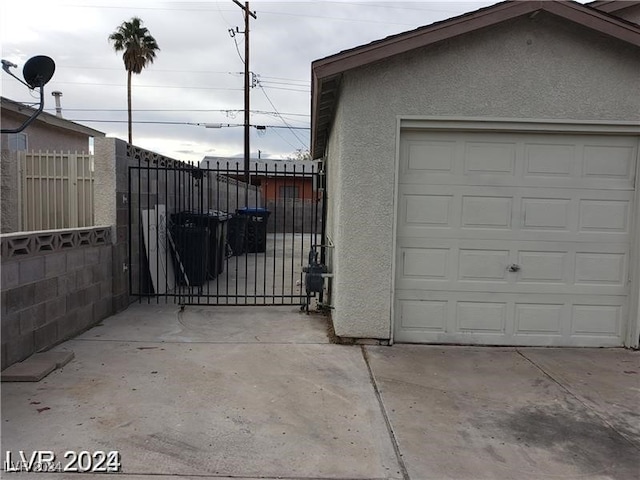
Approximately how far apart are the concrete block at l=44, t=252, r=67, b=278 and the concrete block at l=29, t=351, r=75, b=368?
2.60 ft

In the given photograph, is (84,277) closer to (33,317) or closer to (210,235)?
(33,317)

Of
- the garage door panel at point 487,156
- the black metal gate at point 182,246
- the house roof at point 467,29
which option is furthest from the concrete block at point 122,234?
the garage door panel at point 487,156

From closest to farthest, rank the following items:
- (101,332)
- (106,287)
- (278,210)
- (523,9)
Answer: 1. (523,9)
2. (101,332)
3. (106,287)
4. (278,210)

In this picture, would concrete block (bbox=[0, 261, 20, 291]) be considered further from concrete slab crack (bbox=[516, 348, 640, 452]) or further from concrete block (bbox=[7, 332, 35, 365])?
concrete slab crack (bbox=[516, 348, 640, 452])

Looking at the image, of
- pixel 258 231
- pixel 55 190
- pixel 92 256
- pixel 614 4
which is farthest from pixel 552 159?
pixel 258 231

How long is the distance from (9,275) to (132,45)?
2645 cm

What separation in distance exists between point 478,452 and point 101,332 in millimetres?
4477

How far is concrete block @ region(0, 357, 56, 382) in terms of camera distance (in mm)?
4109

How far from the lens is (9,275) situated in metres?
4.29

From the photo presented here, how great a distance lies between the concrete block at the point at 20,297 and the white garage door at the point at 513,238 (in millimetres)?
3790

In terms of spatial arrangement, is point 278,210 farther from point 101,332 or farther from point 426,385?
point 426,385

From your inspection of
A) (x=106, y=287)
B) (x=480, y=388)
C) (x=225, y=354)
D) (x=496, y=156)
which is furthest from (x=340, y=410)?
(x=106, y=287)

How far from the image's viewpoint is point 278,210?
24.1 meters

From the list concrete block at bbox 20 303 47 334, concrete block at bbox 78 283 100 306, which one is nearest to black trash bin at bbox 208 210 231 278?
concrete block at bbox 78 283 100 306
